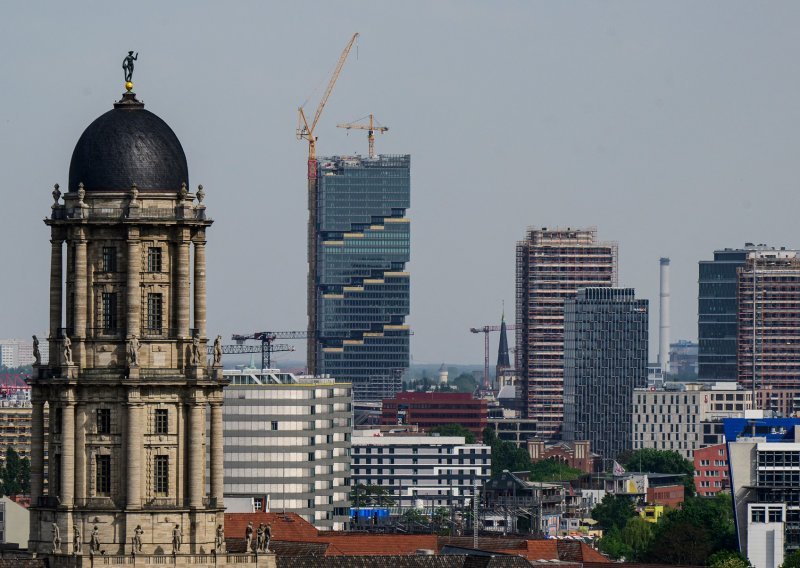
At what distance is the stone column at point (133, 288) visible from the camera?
142 metres

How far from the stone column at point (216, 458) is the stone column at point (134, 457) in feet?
10.2

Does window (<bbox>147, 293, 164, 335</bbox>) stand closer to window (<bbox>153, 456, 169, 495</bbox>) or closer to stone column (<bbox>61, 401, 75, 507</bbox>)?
stone column (<bbox>61, 401, 75, 507</bbox>)

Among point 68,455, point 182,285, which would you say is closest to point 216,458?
point 68,455

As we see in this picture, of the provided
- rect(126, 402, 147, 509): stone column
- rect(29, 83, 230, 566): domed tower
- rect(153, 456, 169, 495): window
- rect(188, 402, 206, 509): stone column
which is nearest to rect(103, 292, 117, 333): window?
rect(29, 83, 230, 566): domed tower

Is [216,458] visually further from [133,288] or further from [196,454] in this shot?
[133,288]

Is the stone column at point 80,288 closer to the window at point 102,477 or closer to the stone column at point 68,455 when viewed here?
the stone column at point 68,455

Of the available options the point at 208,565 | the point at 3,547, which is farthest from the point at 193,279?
Result: the point at 3,547

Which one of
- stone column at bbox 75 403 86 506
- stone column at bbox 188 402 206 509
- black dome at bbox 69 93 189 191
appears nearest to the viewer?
stone column at bbox 75 403 86 506

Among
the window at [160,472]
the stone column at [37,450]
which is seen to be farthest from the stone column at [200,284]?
the stone column at [37,450]

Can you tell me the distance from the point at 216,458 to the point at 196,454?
1.69 meters

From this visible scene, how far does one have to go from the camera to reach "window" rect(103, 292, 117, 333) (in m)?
143

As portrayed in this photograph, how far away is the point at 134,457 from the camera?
5591 inches

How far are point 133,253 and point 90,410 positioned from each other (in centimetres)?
665

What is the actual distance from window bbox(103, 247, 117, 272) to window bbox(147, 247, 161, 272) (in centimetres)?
138
